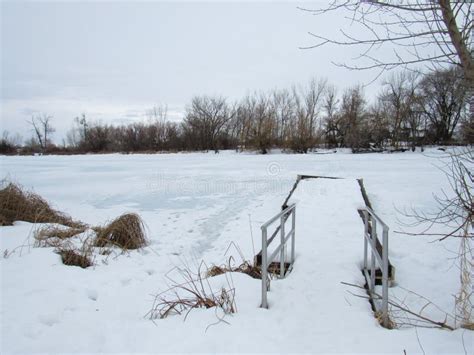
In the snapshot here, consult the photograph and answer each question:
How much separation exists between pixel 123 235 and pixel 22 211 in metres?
2.95

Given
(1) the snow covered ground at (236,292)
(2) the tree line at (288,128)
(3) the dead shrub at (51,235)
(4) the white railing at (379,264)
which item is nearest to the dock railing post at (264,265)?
(1) the snow covered ground at (236,292)

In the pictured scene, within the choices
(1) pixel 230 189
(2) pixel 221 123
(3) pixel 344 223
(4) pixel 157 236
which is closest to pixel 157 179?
(1) pixel 230 189

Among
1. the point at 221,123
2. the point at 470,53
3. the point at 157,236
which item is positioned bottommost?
the point at 157,236

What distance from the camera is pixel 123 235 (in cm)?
638

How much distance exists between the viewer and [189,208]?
977 centimetres

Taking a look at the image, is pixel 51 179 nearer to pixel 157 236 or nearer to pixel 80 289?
pixel 157 236

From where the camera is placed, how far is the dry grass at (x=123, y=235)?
20.4ft

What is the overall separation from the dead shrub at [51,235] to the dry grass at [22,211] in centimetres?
96

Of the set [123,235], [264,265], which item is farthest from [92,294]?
[123,235]

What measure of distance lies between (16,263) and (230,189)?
28.9ft

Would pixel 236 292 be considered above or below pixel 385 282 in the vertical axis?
below

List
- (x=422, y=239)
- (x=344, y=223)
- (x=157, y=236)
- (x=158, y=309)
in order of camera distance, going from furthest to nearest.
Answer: (x=157, y=236), (x=344, y=223), (x=422, y=239), (x=158, y=309)

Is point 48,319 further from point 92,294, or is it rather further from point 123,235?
point 123,235

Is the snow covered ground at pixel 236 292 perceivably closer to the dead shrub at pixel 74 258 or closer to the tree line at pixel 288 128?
the dead shrub at pixel 74 258
